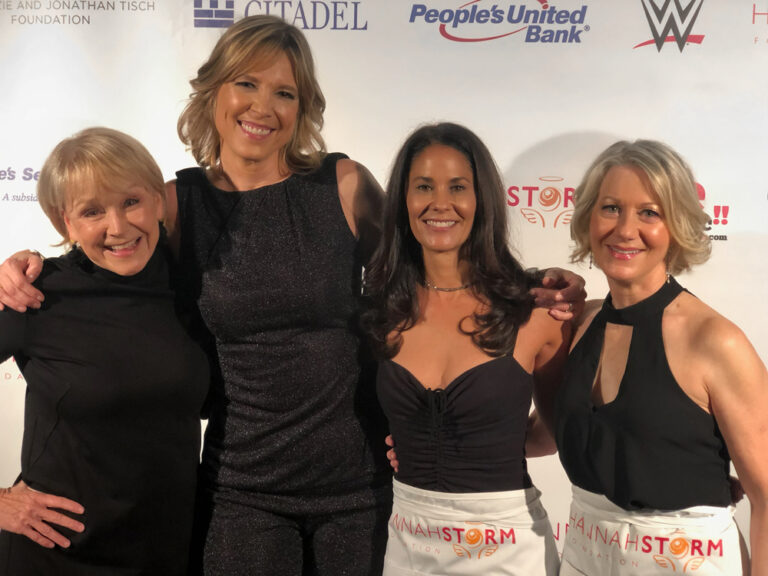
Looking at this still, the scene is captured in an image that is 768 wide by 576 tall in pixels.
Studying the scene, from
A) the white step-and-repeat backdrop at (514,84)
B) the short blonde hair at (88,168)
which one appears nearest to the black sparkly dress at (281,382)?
the short blonde hair at (88,168)

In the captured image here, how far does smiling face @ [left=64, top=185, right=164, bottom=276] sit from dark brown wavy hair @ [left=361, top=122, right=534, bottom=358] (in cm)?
63

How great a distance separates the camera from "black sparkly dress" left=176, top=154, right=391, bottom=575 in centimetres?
210

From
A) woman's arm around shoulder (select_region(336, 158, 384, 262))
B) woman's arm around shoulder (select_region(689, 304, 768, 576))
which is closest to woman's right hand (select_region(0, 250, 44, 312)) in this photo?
woman's arm around shoulder (select_region(336, 158, 384, 262))

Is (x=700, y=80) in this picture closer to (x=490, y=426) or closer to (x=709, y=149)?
(x=709, y=149)

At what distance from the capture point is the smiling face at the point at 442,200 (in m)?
2.05

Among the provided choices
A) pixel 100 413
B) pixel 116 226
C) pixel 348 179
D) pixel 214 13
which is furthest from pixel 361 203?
pixel 214 13

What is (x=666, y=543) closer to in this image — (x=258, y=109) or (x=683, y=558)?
(x=683, y=558)

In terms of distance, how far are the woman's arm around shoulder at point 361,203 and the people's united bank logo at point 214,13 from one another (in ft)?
4.69

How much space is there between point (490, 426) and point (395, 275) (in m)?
0.51

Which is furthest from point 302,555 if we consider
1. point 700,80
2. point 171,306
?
point 700,80

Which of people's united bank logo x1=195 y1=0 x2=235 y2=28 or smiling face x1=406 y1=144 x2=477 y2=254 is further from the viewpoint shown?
people's united bank logo x1=195 y1=0 x2=235 y2=28

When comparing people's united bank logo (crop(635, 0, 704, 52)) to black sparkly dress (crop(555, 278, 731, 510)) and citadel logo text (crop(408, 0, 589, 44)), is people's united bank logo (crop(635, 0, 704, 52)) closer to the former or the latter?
citadel logo text (crop(408, 0, 589, 44))

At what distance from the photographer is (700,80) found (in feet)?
10.6

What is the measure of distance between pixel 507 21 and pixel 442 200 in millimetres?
1573
